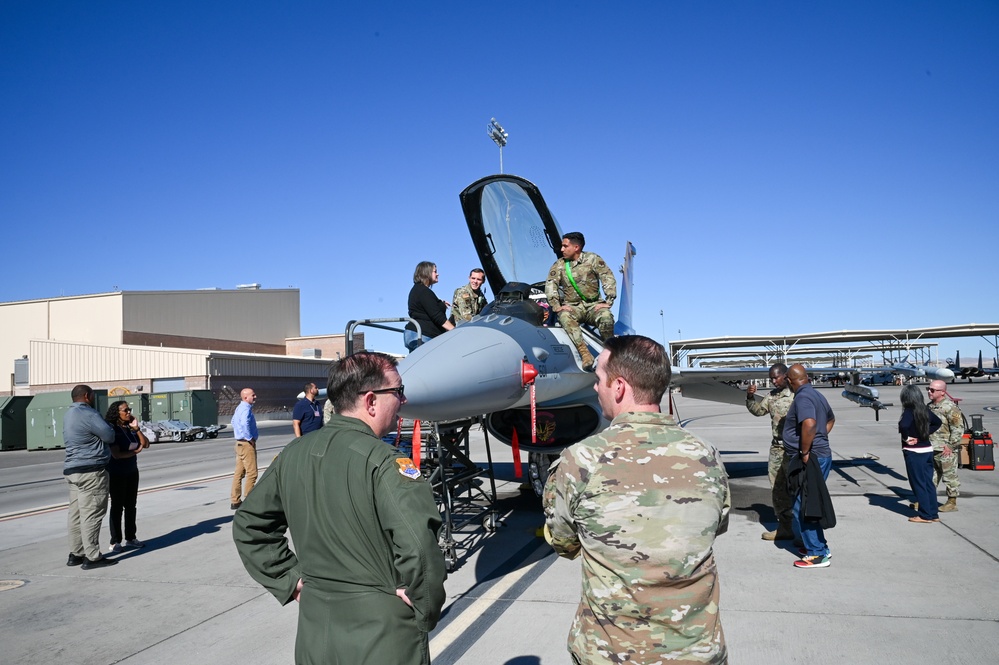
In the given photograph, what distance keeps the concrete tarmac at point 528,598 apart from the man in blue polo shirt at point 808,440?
17 centimetres

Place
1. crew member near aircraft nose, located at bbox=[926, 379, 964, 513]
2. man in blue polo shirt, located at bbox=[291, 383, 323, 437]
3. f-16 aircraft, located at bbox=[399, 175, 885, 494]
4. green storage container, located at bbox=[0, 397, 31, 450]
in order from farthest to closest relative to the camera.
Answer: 1. green storage container, located at bbox=[0, 397, 31, 450]
2. man in blue polo shirt, located at bbox=[291, 383, 323, 437]
3. crew member near aircraft nose, located at bbox=[926, 379, 964, 513]
4. f-16 aircraft, located at bbox=[399, 175, 885, 494]

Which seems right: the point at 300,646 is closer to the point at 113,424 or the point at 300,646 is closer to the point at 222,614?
the point at 222,614

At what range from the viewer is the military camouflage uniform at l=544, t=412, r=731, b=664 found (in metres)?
2.01

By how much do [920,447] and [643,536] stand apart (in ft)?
22.1

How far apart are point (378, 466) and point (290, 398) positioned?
4545cm

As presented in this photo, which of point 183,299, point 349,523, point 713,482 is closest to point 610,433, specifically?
point 713,482

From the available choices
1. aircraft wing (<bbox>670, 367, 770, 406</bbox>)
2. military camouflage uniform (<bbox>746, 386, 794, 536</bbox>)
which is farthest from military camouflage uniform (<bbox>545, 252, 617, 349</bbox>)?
aircraft wing (<bbox>670, 367, 770, 406</bbox>)

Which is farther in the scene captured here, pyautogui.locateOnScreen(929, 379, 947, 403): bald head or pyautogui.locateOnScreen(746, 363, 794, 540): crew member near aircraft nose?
pyautogui.locateOnScreen(929, 379, 947, 403): bald head

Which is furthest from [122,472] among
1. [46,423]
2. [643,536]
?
[46,423]

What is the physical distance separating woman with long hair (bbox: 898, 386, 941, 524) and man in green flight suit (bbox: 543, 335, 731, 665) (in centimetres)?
638

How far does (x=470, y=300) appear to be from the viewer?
821cm

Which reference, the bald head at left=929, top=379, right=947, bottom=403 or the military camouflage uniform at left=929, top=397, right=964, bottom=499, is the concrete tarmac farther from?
the bald head at left=929, top=379, right=947, bottom=403

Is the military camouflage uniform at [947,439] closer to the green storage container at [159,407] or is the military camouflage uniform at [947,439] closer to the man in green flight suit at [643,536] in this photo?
the man in green flight suit at [643,536]

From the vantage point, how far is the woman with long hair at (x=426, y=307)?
23.2 ft
